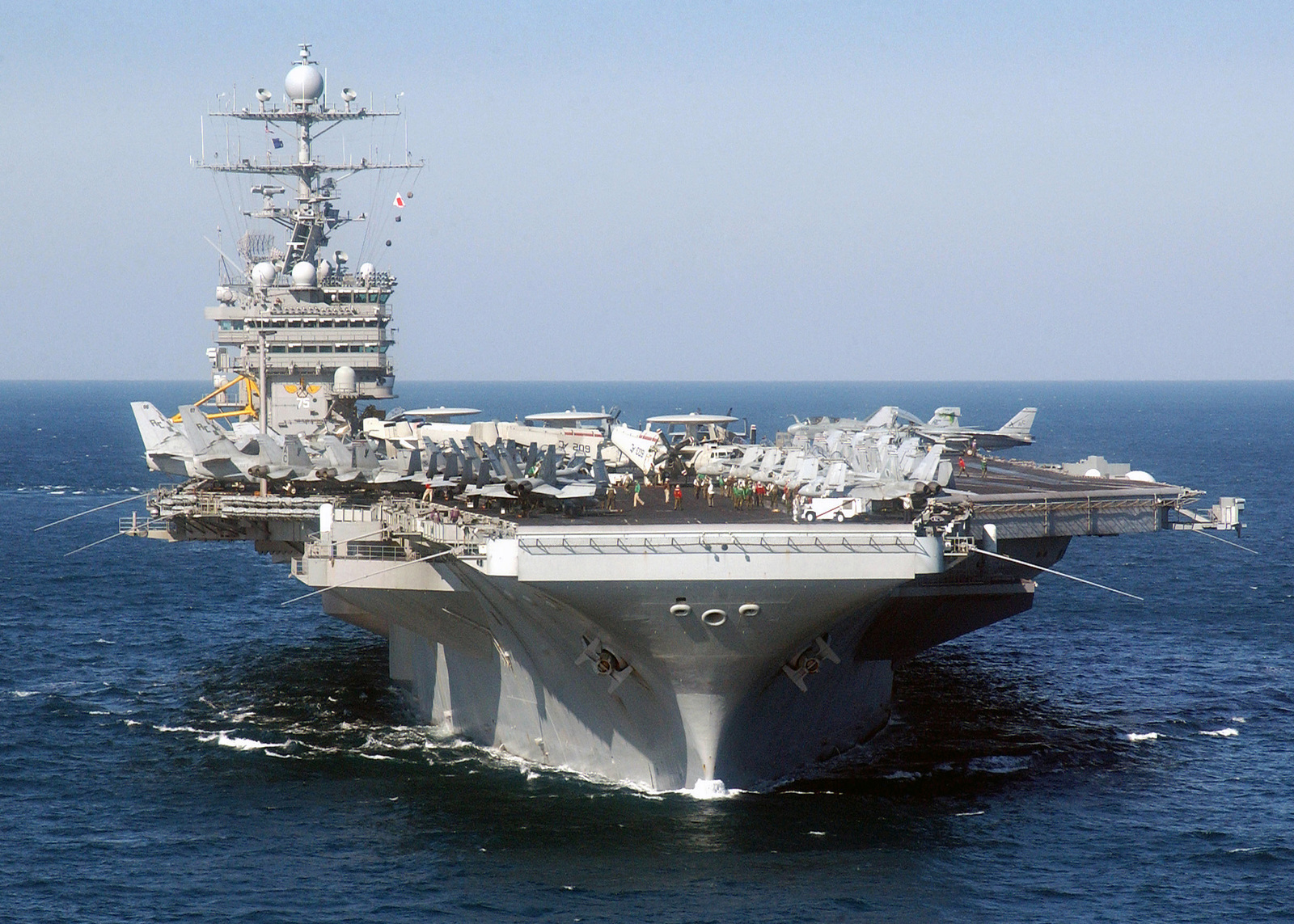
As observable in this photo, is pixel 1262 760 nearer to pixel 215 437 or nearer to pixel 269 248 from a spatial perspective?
pixel 215 437

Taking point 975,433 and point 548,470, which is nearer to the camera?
point 548,470

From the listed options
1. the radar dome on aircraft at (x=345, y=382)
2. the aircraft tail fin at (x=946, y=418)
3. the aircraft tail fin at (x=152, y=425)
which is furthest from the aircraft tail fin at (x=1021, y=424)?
the aircraft tail fin at (x=152, y=425)

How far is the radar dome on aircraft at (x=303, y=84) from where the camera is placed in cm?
4334

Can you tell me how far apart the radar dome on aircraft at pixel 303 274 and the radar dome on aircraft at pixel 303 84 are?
4873 millimetres

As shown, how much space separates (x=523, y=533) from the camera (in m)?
22.0

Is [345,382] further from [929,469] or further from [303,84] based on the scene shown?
[929,469]

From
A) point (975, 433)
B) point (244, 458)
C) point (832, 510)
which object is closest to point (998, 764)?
point (832, 510)

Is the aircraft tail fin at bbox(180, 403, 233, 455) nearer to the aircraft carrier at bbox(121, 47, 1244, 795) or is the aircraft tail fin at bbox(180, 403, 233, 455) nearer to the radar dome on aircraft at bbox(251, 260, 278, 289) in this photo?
the aircraft carrier at bbox(121, 47, 1244, 795)

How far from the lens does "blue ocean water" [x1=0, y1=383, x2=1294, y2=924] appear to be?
20297mm

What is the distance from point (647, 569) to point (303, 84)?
27.3m

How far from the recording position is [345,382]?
42.2 meters

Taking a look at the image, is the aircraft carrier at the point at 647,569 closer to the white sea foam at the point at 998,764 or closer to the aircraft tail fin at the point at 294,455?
the aircraft tail fin at the point at 294,455

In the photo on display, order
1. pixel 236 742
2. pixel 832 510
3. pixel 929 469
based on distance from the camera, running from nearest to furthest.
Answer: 1. pixel 832 510
2. pixel 236 742
3. pixel 929 469

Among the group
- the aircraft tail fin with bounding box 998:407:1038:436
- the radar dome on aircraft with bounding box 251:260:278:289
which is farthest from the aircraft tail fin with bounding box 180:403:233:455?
the aircraft tail fin with bounding box 998:407:1038:436
